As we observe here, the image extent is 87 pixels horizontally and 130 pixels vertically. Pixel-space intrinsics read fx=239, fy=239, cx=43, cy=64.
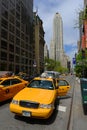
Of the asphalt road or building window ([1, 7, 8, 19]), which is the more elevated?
building window ([1, 7, 8, 19])

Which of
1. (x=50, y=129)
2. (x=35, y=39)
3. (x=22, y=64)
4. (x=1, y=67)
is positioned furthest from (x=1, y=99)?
(x=35, y=39)

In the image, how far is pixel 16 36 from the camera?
80.2 m

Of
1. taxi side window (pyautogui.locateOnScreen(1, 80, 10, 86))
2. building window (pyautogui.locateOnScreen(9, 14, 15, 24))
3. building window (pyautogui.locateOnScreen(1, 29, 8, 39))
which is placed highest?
building window (pyautogui.locateOnScreen(9, 14, 15, 24))

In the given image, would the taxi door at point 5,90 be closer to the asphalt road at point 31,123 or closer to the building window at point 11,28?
the asphalt road at point 31,123

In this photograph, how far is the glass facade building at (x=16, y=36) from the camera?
68.0 m

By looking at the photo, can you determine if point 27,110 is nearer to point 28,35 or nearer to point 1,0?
point 1,0

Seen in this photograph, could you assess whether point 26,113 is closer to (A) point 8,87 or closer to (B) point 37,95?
(B) point 37,95

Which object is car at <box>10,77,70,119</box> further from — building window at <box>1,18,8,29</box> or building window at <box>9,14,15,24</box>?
building window at <box>9,14,15,24</box>

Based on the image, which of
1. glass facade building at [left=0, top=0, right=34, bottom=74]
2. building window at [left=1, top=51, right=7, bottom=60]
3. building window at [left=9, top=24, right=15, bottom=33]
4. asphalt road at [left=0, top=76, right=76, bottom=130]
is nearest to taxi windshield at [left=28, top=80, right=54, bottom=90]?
asphalt road at [left=0, top=76, right=76, bottom=130]

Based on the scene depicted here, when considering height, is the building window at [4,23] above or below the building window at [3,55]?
above

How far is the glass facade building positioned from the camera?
68000 mm

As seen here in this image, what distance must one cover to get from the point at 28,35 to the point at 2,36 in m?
31.1

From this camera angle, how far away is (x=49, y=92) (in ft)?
34.9

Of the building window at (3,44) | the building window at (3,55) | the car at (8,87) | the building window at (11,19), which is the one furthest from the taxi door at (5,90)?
the building window at (11,19)
